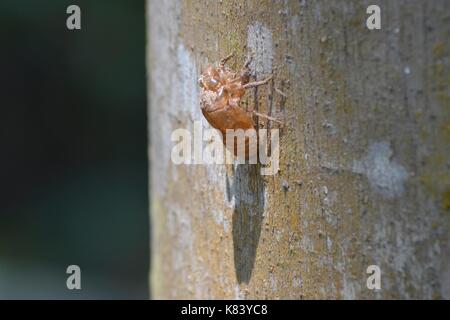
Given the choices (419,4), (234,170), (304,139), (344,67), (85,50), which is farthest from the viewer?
(85,50)

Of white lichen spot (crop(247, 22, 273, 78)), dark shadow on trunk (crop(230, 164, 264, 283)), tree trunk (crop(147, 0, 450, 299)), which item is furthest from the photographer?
dark shadow on trunk (crop(230, 164, 264, 283))

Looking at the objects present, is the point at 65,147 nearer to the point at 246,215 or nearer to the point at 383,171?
the point at 246,215

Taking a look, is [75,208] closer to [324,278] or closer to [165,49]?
[165,49]

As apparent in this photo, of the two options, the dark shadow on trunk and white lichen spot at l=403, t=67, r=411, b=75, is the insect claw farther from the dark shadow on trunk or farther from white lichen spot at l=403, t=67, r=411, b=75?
white lichen spot at l=403, t=67, r=411, b=75

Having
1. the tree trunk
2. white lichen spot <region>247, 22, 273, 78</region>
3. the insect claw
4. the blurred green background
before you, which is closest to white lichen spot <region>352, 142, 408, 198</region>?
the tree trunk

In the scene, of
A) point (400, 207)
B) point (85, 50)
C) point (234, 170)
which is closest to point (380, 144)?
point (400, 207)

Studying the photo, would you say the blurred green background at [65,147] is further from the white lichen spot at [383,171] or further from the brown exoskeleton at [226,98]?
the white lichen spot at [383,171]
